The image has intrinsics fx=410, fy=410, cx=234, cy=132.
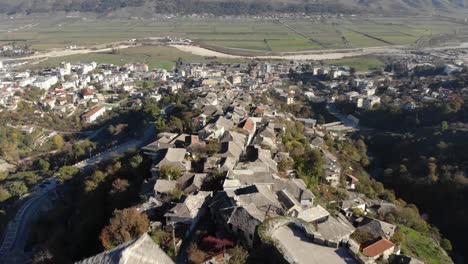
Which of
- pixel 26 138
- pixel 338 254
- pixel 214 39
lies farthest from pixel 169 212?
pixel 214 39

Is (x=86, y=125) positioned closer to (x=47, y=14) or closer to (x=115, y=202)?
(x=115, y=202)

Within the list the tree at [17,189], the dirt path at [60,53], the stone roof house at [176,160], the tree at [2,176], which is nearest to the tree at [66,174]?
the tree at [17,189]

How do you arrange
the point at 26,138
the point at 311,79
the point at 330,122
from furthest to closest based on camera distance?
the point at 311,79
the point at 330,122
the point at 26,138

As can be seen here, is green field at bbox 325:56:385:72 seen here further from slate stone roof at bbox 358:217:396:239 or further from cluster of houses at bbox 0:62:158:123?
slate stone roof at bbox 358:217:396:239

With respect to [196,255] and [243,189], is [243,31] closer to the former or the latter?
[243,189]

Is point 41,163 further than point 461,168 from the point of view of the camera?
Yes
